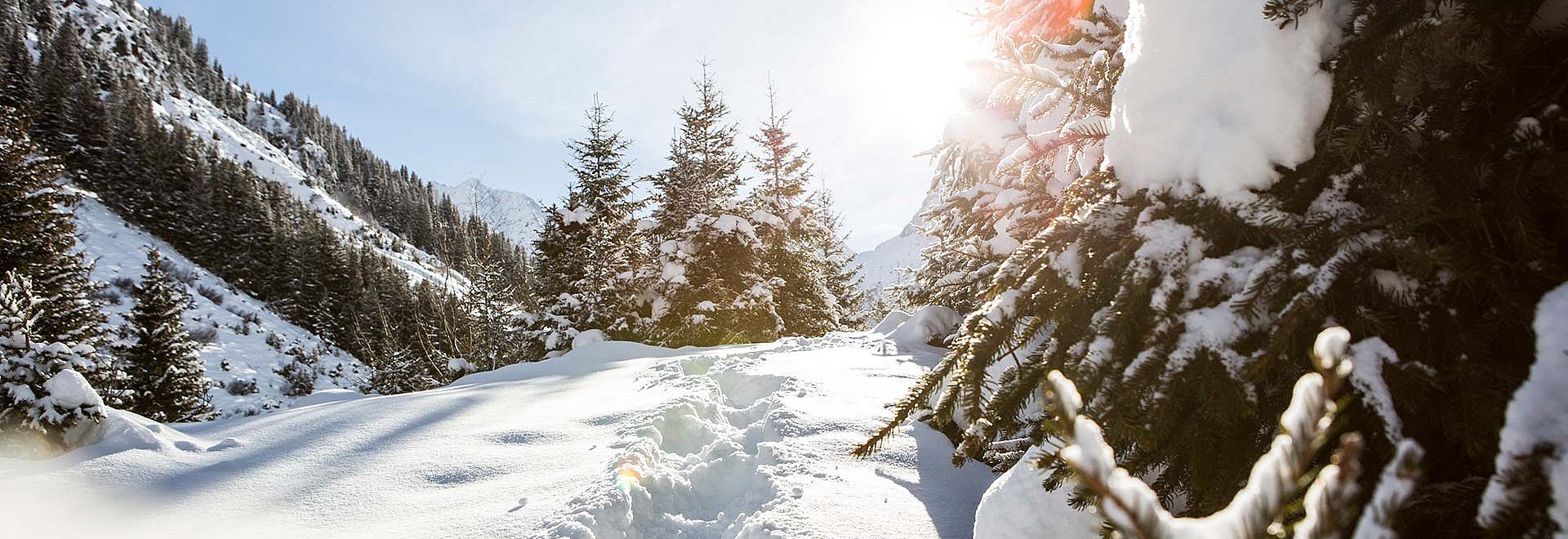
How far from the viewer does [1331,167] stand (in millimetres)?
1468

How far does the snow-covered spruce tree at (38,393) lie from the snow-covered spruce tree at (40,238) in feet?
18.7

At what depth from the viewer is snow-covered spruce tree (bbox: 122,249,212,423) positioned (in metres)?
13.1

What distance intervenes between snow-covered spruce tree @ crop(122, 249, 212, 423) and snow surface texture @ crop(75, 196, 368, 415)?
6664mm

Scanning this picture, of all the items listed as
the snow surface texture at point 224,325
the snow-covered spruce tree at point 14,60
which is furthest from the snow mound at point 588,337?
the snow-covered spruce tree at point 14,60

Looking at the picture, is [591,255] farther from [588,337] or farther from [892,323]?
[892,323]

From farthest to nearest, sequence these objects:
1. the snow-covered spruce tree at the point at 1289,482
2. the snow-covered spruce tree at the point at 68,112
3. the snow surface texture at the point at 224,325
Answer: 1. the snow-covered spruce tree at the point at 68,112
2. the snow surface texture at the point at 224,325
3. the snow-covered spruce tree at the point at 1289,482

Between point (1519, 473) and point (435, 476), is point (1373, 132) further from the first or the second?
point (435, 476)

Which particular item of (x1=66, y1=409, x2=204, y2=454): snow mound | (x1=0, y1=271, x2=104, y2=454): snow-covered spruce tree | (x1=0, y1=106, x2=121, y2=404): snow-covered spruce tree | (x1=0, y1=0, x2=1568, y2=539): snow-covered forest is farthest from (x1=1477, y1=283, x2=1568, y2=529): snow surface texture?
(x1=0, y1=106, x2=121, y2=404): snow-covered spruce tree

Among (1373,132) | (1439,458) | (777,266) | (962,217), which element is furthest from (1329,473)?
(777,266)

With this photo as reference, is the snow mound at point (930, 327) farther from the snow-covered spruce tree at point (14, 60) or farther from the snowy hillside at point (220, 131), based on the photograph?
the snowy hillside at point (220, 131)

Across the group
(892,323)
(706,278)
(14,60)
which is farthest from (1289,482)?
(14,60)

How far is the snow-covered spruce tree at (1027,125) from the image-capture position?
2.57 m

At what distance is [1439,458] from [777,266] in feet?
45.6

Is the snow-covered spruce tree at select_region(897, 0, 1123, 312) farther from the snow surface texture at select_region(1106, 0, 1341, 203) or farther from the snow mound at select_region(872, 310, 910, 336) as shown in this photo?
the snow mound at select_region(872, 310, 910, 336)
